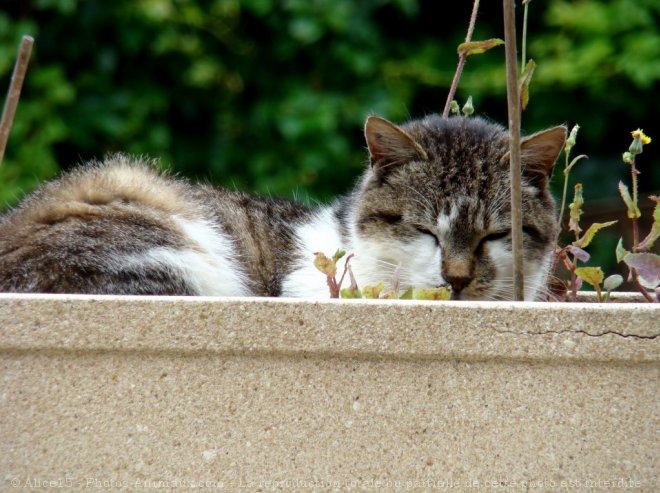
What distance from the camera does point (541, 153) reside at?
2271 mm

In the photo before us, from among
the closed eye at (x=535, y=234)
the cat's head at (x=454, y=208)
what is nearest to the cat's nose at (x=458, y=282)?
the cat's head at (x=454, y=208)

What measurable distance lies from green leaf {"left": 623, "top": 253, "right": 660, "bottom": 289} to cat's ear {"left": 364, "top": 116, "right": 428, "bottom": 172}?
758 mm

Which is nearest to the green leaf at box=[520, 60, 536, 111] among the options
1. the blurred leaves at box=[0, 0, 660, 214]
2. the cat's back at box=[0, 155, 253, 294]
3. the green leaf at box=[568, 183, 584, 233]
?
the green leaf at box=[568, 183, 584, 233]

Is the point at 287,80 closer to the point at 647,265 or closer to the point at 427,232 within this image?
the point at 427,232

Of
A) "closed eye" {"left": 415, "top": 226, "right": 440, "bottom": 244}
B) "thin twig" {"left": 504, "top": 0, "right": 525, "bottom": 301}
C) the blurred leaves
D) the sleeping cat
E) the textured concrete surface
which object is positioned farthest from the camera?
the blurred leaves

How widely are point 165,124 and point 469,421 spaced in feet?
12.8

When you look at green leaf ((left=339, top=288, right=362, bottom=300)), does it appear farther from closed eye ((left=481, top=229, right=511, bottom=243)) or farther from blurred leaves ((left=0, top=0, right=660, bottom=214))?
blurred leaves ((left=0, top=0, right=660, bottom=214))

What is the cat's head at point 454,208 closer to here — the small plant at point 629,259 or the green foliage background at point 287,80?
the small plant at point 629,259

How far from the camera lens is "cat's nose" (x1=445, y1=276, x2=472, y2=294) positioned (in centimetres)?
213

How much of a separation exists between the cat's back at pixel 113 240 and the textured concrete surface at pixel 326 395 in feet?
1.42

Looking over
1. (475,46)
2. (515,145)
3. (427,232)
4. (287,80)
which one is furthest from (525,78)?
(287,80)

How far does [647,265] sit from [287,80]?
11.6 feet

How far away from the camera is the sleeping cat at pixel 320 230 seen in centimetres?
199

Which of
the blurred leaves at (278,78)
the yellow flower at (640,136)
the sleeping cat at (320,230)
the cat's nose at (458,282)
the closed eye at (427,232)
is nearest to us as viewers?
the yellow flower at (640,136)
